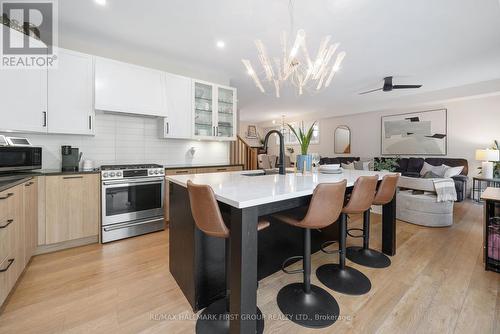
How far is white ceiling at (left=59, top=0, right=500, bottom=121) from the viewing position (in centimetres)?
222

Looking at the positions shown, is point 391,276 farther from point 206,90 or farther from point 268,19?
point 206,90

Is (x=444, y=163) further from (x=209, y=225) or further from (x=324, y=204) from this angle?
(x=209, y=225)

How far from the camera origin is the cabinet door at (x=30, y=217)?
191cm

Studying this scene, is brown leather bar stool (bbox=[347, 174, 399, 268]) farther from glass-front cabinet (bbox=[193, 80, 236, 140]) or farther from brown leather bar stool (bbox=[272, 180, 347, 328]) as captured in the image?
glass-front cabinet (bbox=[193, 80, 236, 140])

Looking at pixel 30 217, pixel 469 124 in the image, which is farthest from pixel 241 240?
pixel 469 124

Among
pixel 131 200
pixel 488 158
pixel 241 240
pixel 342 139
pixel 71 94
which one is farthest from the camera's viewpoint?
pixel 342 139

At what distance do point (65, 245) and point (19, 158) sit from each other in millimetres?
1077

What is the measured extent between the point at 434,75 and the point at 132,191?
5.74 metres

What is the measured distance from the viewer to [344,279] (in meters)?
1.86

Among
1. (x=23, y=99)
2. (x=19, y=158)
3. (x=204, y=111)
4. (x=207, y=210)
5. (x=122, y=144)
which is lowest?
(x=207, y=210)

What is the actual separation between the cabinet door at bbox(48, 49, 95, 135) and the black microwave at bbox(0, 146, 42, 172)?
39 centimetres

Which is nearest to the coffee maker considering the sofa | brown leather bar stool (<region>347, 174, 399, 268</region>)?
brown leather bar stool (<region>347, 174, 399, 268</region>)

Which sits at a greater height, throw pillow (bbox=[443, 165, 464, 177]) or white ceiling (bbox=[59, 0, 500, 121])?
white ceiling (bbox=[59, 0, 500, 121])

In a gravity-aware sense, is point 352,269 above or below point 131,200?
below
